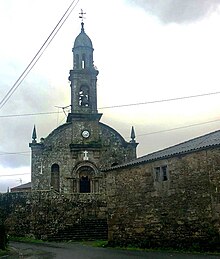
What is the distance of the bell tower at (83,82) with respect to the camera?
130ft

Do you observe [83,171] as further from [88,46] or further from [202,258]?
[202,258]

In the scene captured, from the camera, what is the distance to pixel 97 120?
39.8 m

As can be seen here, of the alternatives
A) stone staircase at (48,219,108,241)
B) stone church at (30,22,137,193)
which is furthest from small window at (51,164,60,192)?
stone staircase at (48,219,108,241)

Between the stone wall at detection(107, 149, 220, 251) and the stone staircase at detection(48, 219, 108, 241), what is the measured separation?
593cm

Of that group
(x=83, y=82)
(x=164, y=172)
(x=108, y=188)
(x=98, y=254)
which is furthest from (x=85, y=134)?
(x=98, y=254)

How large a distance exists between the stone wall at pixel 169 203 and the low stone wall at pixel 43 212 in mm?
8236

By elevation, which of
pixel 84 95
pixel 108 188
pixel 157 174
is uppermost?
pixel 84 95

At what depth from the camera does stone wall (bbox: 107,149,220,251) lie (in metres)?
19.3

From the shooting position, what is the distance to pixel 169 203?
21.2 metres

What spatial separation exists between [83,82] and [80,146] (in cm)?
605

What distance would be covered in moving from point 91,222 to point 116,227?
818 centimetres

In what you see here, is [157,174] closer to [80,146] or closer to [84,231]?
[84,231]

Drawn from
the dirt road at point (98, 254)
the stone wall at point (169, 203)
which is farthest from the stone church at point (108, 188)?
the dirt road at point (98, 254)

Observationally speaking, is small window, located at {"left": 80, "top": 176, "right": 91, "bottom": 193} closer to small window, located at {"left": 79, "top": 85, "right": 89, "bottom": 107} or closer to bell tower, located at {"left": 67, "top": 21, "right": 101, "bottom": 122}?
bell tower, located at {"left": 67, "top": 21, "right": 101, "bottom": 122}
